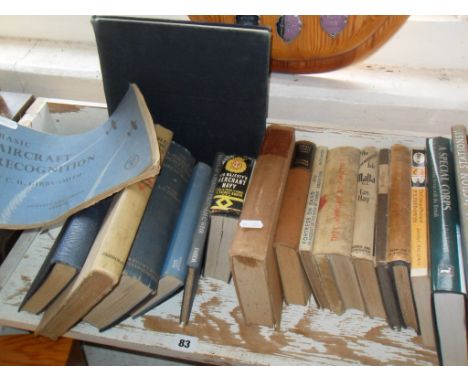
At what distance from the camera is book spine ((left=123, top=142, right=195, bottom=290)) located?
27.0 inches

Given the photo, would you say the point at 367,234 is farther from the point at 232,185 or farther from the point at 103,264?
the point at 103,264

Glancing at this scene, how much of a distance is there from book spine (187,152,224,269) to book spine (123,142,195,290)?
0.13 feet

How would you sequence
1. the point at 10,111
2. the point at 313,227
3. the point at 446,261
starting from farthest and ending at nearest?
the point at 10,111
the point at 313,227
the point at 446,261

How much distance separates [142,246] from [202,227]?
0.10 meters

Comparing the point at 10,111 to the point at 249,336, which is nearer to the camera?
the point at 249,336

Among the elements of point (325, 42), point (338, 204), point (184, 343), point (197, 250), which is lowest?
point (184, 343)

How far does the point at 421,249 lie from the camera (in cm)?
66

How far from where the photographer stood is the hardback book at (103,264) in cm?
65

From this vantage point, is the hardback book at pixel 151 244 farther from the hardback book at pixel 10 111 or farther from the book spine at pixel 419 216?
the book spine at pixel 419 216

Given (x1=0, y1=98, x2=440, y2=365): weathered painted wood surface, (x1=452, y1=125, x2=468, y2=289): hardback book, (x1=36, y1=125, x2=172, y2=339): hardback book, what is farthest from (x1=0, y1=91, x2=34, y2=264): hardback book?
(x1=452, y1=125, x2=468, y2=289): hardback book

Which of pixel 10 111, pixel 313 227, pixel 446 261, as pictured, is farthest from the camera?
pixel 10 111

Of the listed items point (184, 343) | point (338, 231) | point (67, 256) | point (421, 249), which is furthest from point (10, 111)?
point (421, 249)

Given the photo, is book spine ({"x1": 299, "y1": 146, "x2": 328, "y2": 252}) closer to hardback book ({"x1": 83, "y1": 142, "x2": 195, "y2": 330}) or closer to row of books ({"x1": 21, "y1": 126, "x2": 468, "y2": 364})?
row of books ({"x1": 21, "y1": 126, "x2": 468, "y2": 364})

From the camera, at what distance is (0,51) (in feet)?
3.51
